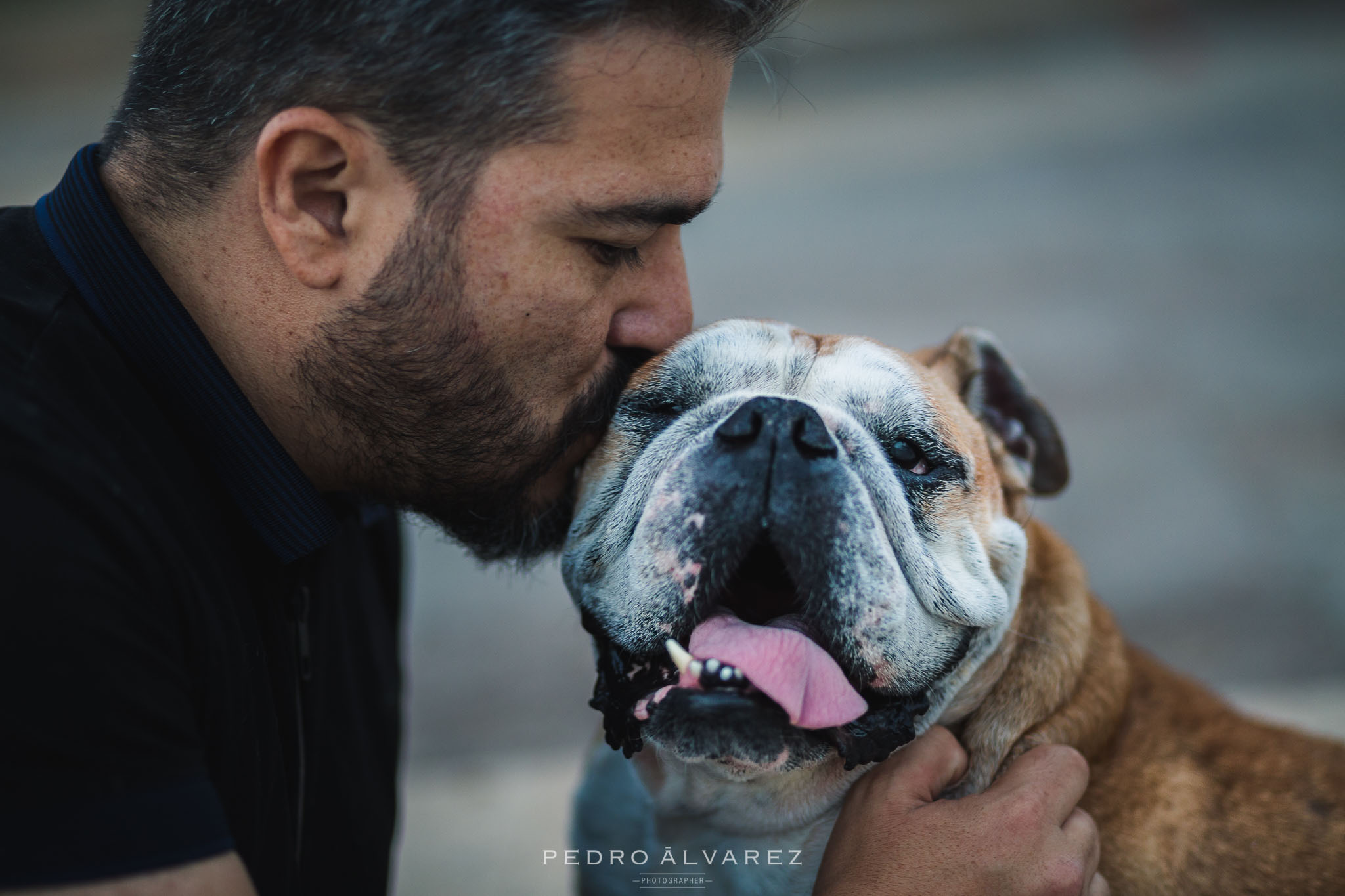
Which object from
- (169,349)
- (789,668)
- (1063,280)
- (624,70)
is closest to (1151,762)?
(789,668)

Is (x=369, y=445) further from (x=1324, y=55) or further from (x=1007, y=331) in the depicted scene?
(x=1324, y=55)

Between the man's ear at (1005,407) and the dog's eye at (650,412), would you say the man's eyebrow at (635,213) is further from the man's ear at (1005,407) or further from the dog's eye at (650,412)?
the man's ear at (1005,407)

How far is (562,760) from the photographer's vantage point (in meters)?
4.24

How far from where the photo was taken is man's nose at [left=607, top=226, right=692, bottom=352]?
2264mm

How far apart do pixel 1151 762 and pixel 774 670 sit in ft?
3.55

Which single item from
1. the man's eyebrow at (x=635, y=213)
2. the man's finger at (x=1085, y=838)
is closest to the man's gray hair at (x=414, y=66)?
the man's eyebrow at (x=635, y=213)

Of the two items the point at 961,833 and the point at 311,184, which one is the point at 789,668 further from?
the point at 311,184

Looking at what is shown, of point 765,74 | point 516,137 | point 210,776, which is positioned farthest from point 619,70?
point 210,776

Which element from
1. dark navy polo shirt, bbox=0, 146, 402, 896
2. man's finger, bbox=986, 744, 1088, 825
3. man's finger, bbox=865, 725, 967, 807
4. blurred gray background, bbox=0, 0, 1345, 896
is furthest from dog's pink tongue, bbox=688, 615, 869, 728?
blurred gray background, bbox=0, 0, 1345, 896

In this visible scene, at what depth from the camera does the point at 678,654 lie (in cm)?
188

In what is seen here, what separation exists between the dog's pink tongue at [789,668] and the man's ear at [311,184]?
104cm

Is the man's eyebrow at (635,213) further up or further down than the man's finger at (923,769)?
further up

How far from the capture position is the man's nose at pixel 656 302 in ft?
7.43

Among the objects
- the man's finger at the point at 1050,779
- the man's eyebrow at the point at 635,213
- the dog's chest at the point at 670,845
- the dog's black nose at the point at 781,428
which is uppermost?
the man's eyebrow at the point at 635,213
